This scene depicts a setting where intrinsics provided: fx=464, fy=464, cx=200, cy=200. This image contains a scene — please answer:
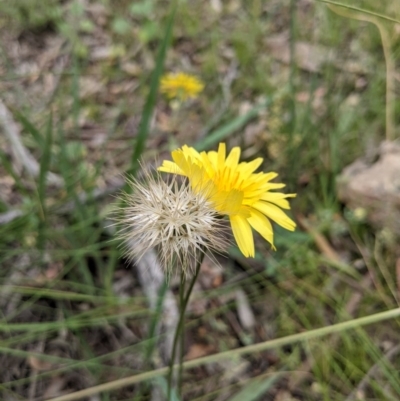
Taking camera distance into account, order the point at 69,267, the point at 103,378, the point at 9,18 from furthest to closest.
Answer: the point at 9,18, the point at 69,267, the point at 103,378

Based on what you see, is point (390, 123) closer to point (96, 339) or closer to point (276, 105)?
point (276, 105)

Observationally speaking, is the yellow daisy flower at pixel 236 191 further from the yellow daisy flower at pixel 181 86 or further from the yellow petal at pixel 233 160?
the yellow daisy flower at pixel 181 86

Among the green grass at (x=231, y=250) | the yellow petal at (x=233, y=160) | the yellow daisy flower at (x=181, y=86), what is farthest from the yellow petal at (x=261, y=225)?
the yellow daisy flower at (x=181, y=86)

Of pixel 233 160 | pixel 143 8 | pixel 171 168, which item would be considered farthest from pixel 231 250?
pixel 143 8

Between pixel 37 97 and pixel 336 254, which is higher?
pixel 37 97

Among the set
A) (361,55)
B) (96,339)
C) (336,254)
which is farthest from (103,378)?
(361,55)
